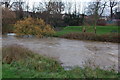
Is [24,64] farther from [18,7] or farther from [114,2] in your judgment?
[114,2]

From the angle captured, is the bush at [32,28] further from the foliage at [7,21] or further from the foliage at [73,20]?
the foliage at [73,20]

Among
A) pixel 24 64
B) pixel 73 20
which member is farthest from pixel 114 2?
pixel 24 64

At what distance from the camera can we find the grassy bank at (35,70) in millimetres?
5840

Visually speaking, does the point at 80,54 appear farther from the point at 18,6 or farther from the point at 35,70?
the point at 18,6

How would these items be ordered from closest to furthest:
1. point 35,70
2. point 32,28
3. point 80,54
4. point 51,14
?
1. point 35,70
2. point 80,54
3. point 32,28
4. point 51,14

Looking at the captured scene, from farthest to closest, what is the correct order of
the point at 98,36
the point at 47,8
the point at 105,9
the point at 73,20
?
1. the point at 105,9
2. the point at 73,20
3. the point at 47,8
4. the point at 98,36

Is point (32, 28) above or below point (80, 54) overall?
above

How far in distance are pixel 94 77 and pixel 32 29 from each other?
23.3 meters

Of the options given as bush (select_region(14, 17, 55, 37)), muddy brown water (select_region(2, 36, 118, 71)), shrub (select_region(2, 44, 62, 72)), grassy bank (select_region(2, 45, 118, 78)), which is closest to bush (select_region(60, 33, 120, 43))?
bush (select_region(14, 17, 55, 37))

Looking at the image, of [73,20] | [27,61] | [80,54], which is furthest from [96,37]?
[73,20]

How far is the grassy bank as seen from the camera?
5840mm

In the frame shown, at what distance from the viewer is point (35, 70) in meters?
6.88

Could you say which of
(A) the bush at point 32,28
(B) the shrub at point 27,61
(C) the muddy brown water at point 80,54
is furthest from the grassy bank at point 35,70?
(A) the bush at point 32,28

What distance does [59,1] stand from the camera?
52.1 meters
